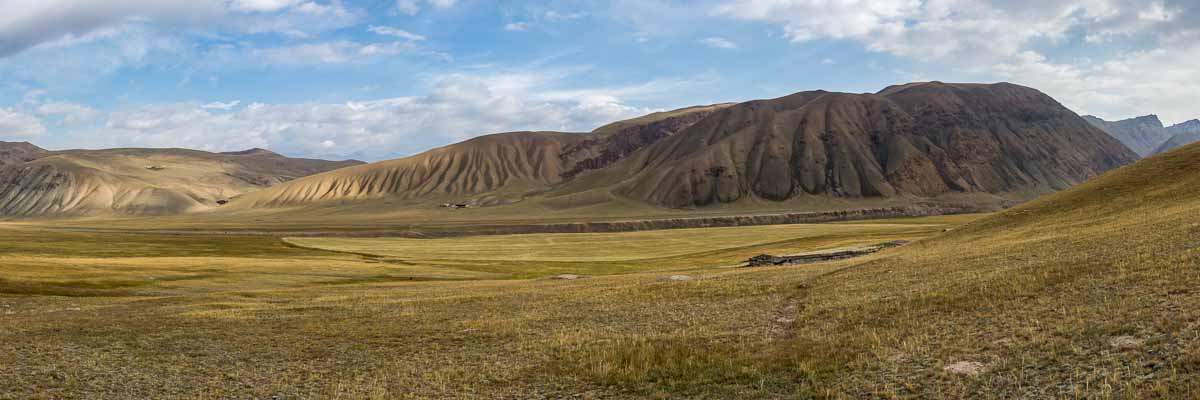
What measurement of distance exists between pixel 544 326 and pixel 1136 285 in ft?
63.1

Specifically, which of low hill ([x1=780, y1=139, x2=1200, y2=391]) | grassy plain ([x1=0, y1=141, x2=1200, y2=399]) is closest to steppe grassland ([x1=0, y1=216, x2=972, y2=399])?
grassy plain ([x1=0, y1=141, x2=1200, y2=399])

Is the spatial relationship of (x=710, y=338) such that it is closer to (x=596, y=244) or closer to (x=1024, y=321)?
(x=1024, y=321)

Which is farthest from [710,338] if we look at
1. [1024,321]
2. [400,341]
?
[400,341]

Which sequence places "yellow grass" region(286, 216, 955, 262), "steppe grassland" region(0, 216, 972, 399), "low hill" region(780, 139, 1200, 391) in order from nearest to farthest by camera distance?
1. "low hill" region(780, 139, 1200, 391)
2. "steppe grassland" region(0, 216, 972, 399)
3. "yellow grass" region(286, 216, 955, 262)

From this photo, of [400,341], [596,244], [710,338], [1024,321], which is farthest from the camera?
[596,244]

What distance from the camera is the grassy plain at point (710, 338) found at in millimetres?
16422

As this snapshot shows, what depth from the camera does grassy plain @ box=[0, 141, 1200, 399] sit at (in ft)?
53.9

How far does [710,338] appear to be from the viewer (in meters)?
23.4

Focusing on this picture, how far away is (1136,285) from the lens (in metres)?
21.8

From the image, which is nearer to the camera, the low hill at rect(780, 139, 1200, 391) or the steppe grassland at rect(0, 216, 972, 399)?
the low hill at rect(780, 139, 1200, 391)

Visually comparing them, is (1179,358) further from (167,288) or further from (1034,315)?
(167,288)

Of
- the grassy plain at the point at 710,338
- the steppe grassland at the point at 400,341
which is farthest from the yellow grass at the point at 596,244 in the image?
the grassy plain at the point at 710,338

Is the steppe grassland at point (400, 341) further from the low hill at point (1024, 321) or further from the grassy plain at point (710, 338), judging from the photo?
the low hill at point (1024, 321)

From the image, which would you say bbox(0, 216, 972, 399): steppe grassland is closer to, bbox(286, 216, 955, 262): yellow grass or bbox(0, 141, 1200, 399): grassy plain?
bbox(0, 141, 1200, 399): grassy plain
